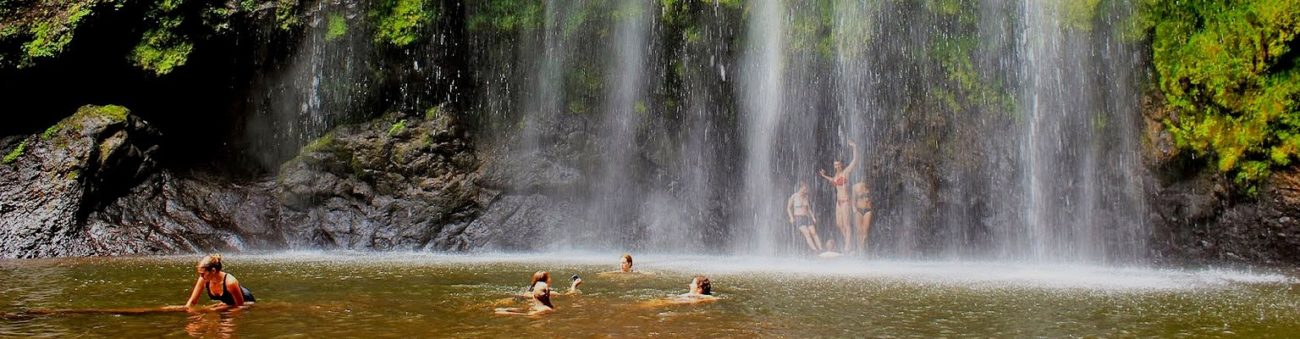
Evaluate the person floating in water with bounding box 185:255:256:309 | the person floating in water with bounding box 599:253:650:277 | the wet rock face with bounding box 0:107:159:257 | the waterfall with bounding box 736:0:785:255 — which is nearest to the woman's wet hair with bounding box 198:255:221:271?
the person floating in water with bounding box 185:255:256:309

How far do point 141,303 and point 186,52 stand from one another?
42.1 feet

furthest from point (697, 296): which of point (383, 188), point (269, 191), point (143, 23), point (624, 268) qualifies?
point (143, 23)

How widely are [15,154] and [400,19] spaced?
797cm

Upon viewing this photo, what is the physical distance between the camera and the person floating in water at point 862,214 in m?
18.2

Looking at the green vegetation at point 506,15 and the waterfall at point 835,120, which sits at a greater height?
the green vegetation at point 506,15

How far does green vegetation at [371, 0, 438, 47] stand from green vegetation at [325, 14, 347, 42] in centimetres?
68

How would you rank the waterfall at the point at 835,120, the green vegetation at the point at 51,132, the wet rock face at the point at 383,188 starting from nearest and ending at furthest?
1. the waterfall at the point at 835,120
2. the green vegetation at the point at 51,132
3. the wet rock face at the point at 383,188

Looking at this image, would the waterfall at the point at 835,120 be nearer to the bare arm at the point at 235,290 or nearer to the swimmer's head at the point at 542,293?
the bare arm at the point at 235,290

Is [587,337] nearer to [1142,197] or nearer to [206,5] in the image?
[1142,197]

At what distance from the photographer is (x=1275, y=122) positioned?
15.4 m

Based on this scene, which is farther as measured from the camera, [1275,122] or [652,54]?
[652,54]

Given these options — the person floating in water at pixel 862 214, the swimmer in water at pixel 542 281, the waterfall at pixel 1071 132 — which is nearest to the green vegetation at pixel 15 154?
the swimmer in water at pixel 542 281

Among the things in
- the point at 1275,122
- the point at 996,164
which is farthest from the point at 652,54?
the point at 1275,122

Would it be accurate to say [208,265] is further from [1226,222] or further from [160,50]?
[1226,222]
